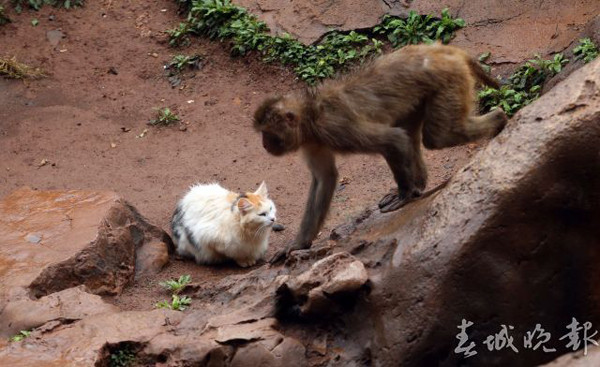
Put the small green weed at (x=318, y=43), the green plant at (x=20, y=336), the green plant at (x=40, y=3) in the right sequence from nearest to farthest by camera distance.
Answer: the green plant at (x=20, y=336) → the small green weed at (x=318, y=43) → the green plant at (x=40, y=3)

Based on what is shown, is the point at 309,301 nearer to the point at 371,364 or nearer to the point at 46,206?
the point at 371,364

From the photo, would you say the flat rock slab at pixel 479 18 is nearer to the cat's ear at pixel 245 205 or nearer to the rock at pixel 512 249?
the cat's ear at pixel 245 205

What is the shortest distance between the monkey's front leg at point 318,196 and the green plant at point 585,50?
3925mm

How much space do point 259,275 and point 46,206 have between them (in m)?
3.07

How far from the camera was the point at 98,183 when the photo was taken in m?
10.9

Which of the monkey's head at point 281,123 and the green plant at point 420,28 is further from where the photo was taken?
the green plant at point 420,28

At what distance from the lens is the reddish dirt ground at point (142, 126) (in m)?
10.3

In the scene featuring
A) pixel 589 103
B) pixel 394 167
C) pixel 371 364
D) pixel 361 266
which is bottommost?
pixel 371 364

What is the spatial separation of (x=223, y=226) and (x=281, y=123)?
7.53ft

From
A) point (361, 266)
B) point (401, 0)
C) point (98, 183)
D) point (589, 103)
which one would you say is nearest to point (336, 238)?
point (361, 266)

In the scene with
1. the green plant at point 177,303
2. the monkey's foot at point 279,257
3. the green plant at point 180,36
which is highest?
the green plant at point 180,36

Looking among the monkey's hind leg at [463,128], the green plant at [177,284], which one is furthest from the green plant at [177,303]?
the monkey's hind leg at [463,128]

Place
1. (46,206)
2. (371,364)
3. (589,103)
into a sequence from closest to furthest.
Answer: (589,103) < (371,364) < (46,206)

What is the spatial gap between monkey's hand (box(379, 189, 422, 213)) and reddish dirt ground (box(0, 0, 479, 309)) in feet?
6.63
